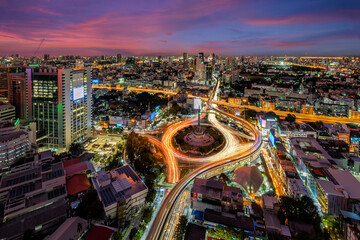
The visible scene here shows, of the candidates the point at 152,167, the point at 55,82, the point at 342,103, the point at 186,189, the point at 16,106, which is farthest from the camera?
the point at 342,103

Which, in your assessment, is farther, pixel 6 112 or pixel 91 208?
pixel 6 112

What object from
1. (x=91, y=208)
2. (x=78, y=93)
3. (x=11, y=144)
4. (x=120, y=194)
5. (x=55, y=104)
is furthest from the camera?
(x=78, y=93)

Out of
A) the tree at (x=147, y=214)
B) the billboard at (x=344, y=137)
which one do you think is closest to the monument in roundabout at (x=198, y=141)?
the tree at (x=147, y=214)

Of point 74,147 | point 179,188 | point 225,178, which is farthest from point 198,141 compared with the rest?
point 74,147

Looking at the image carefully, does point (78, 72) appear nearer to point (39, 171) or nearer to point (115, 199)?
point (39, 171)

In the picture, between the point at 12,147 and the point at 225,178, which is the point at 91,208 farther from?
the point at 225,178

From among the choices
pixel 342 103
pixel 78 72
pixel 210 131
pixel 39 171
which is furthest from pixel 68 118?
pixel 342 103

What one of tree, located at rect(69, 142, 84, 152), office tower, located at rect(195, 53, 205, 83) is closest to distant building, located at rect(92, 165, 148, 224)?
tree, located at rect(69, 142, 84, 152)
